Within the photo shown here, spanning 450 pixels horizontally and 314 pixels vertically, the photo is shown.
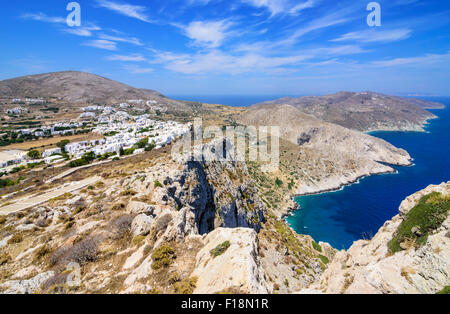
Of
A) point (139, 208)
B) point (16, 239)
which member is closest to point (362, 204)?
point (139, 208)

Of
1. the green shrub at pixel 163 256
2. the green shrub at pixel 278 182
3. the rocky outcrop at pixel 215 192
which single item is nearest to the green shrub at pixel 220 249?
the green shrub at pixel 163 256

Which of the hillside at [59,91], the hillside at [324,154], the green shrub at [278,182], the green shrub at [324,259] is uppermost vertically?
the hillside at [59,91]

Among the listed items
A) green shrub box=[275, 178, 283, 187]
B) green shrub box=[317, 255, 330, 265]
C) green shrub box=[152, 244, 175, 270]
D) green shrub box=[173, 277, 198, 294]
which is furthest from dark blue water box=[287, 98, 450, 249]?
green shrub box=[173, 277, 198, 294]

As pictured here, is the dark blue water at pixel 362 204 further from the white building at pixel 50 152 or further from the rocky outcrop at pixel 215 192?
the white building at pixel 50 152

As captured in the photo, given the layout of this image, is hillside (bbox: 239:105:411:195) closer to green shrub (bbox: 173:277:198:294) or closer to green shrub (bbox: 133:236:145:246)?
green shrub (bbox: 133:236:145:246)
